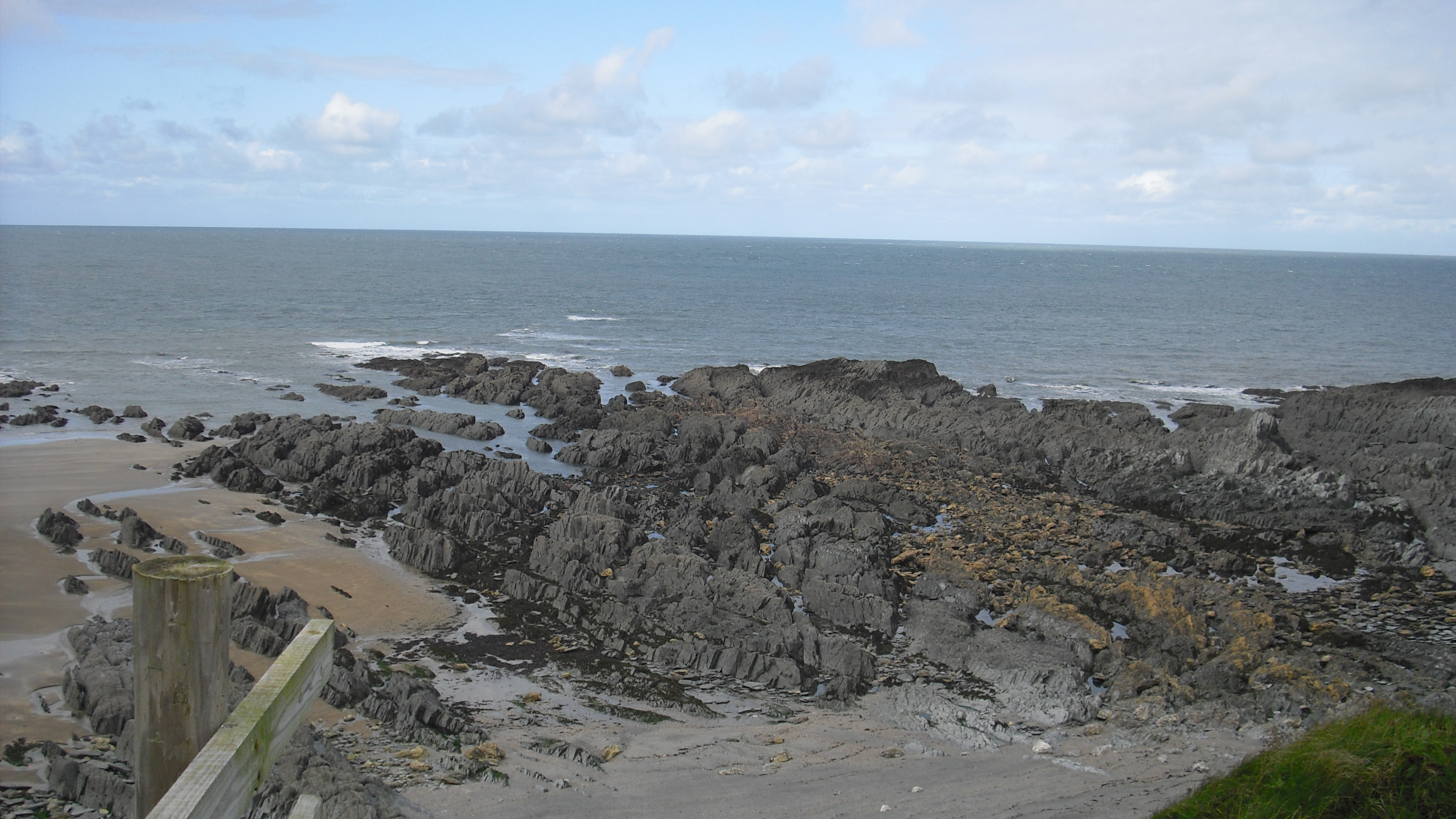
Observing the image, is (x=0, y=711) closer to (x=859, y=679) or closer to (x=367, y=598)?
(x=367, y=598)

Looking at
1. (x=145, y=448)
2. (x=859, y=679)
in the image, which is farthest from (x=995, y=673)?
(x=145, y=448)

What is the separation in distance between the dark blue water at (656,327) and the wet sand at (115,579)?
896cm

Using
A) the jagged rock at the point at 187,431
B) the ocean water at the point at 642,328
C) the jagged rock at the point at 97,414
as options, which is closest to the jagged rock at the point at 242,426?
the jagged rock at the point at 187,431

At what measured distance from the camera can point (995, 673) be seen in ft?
44.9

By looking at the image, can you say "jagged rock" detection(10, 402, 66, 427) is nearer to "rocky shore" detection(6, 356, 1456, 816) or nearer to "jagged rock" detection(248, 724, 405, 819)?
"rocky shore" detection(6, 356, 1456, 816)

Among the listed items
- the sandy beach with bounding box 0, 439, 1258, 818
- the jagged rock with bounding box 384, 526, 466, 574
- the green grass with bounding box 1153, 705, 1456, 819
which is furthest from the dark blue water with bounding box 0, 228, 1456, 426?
the green grass with bounding box 1153, 705, 1456, 819

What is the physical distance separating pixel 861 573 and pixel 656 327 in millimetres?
44662

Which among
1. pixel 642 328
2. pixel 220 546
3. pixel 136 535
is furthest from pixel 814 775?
pixel 642 328

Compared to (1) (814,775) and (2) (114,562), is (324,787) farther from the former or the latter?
(2) (114,562)

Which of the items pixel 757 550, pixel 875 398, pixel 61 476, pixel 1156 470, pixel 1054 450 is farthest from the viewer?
pixel 875 398

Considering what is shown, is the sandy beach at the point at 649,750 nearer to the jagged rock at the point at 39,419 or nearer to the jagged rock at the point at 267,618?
the jagged rock at the point at 267,618

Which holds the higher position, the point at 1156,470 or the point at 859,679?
the point at 1156,470

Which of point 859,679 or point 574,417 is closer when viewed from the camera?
point 859,679

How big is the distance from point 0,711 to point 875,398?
25966 mm
